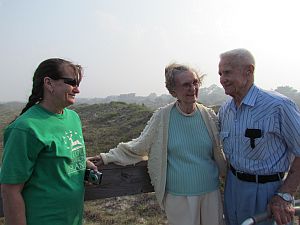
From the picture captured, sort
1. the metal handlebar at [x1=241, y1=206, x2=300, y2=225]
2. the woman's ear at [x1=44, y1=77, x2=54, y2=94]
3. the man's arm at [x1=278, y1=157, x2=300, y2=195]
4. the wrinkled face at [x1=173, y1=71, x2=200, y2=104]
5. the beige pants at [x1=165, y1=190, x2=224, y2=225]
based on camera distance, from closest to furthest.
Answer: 1. the metal handlebar at [x1=241, y1=206, x2=300, y2=225]
2. the woman's ear at [x1=44, y1=77, x2=54, y2=94]
3. the man's arm at [x1=278, y1=157, x2=300, y2=195]
4. the beige pants at [x1=165, y1=190, x2=224, y2=225]
5. the wrinkled face at [x1=173, y1=71, x2=200, y2=104]

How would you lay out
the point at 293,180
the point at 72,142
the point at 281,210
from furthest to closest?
the point at 293,180 → the point at 281,210 → the point at 72,142

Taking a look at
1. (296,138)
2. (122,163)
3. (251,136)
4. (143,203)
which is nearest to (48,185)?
(122,163)

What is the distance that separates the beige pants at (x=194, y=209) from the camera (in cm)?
315

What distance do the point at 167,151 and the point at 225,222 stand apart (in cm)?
87

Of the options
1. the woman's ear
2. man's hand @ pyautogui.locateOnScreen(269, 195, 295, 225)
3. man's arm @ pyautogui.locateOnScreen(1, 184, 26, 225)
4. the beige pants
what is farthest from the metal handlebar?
the woman's ear

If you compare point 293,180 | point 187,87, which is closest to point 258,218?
point 293,180

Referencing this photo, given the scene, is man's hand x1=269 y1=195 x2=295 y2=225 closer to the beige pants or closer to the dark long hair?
the beige pants

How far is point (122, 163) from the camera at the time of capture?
123 inches

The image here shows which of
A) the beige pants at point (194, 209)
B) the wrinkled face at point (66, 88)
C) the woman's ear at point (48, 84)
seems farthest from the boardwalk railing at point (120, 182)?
the woman's ear at point (48, 84)

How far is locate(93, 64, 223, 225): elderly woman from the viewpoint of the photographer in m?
3.17

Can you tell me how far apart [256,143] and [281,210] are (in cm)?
54

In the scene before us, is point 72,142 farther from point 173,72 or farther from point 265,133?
point 265,133

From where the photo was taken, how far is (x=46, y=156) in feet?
7.79

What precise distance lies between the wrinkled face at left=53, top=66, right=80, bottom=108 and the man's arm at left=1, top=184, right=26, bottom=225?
2.06 ft
